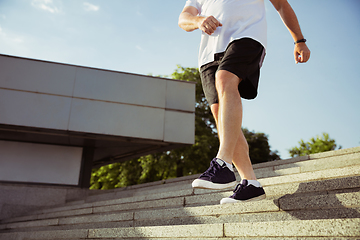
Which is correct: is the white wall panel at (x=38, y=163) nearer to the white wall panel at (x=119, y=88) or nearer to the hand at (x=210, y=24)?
the white wall panel at (x=119, y=88)

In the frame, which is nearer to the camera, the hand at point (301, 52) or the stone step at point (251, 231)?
the stone step at point (251, 231)

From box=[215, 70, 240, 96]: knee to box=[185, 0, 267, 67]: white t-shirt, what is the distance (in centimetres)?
25

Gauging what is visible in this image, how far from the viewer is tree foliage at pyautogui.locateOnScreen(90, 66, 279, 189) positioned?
19.3 metres

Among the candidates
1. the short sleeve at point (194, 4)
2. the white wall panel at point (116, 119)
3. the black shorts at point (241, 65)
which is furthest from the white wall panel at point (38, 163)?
the black shorts at point (241, 65)

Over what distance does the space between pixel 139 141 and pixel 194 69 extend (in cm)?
1345

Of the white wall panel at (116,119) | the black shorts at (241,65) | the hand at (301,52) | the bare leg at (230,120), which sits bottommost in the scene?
the bare leg at (230,120)

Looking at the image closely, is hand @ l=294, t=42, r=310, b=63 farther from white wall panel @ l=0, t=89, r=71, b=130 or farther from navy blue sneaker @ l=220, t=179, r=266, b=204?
white wall panel @ l=0, t=89, r=71, b=130

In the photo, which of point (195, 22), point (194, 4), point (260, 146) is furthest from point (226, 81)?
point (260, 146)

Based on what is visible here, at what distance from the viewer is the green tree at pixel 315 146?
31.2m

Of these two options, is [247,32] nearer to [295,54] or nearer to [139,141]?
[295,54]

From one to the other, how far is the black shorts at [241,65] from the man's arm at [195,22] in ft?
0.64

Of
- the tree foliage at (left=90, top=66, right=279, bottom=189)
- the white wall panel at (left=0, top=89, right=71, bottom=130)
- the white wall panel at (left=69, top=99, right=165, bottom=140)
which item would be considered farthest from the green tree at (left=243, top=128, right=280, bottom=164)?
the white wall panel at (left=0, top=89, right=71, bottom=130)

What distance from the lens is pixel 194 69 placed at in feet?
77.0

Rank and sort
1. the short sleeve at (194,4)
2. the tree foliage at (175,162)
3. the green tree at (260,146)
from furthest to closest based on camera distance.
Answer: the green tree at (260,146) < the tree foliage at (175,162) < the short sleeve at (194,4)
